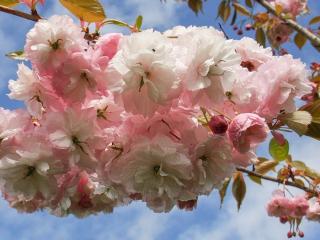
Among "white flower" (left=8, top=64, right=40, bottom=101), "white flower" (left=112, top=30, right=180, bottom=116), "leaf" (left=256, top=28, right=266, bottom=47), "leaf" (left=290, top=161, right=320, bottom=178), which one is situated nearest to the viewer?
"white flower" (left=112, top=30, right=180, bottom=116)

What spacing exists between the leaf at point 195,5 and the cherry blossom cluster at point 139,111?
2.23 meters

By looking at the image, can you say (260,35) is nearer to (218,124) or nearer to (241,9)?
(241,9)

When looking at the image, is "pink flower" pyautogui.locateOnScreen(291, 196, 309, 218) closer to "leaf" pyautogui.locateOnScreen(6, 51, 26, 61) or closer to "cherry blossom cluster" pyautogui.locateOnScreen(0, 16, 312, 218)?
"cherry blossom cluster" pyautogui.locateOnScreen(0, 16, 312, 218)

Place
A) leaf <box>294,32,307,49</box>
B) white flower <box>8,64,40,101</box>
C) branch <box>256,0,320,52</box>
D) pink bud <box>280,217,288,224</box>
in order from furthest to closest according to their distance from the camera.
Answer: pink bud <box>280,217,288,224</box>, leaf <box>294,32,307,49</box>, branch <box>256,0,320,52</box>, white flower <box>8,64,40,101</box>

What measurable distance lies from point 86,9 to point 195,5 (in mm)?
2128

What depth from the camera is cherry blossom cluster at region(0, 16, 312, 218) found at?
95cm

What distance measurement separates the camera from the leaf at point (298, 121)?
1.11m

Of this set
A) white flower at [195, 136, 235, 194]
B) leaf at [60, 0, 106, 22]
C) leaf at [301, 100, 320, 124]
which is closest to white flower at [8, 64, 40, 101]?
leaf at [60, 0, 106, 22]

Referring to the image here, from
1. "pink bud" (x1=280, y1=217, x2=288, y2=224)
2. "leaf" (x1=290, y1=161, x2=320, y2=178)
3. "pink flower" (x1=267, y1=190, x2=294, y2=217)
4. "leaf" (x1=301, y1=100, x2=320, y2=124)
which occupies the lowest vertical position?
"pink bud" (x1=280, y1=217, x2=288, y2=224)

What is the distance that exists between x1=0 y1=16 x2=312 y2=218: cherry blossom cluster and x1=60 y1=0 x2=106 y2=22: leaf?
0.19 metres

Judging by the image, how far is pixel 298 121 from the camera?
1113mm

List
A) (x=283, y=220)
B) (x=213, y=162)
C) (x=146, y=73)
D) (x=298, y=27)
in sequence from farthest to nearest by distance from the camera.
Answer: (x=283, y=220) < (x=298, y=27) < (x=213, y=162) < (x=146, y=73)

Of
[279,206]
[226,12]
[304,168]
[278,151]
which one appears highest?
[226,12]

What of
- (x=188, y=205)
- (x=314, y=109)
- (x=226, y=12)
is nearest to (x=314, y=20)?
(x=226, y=12)
